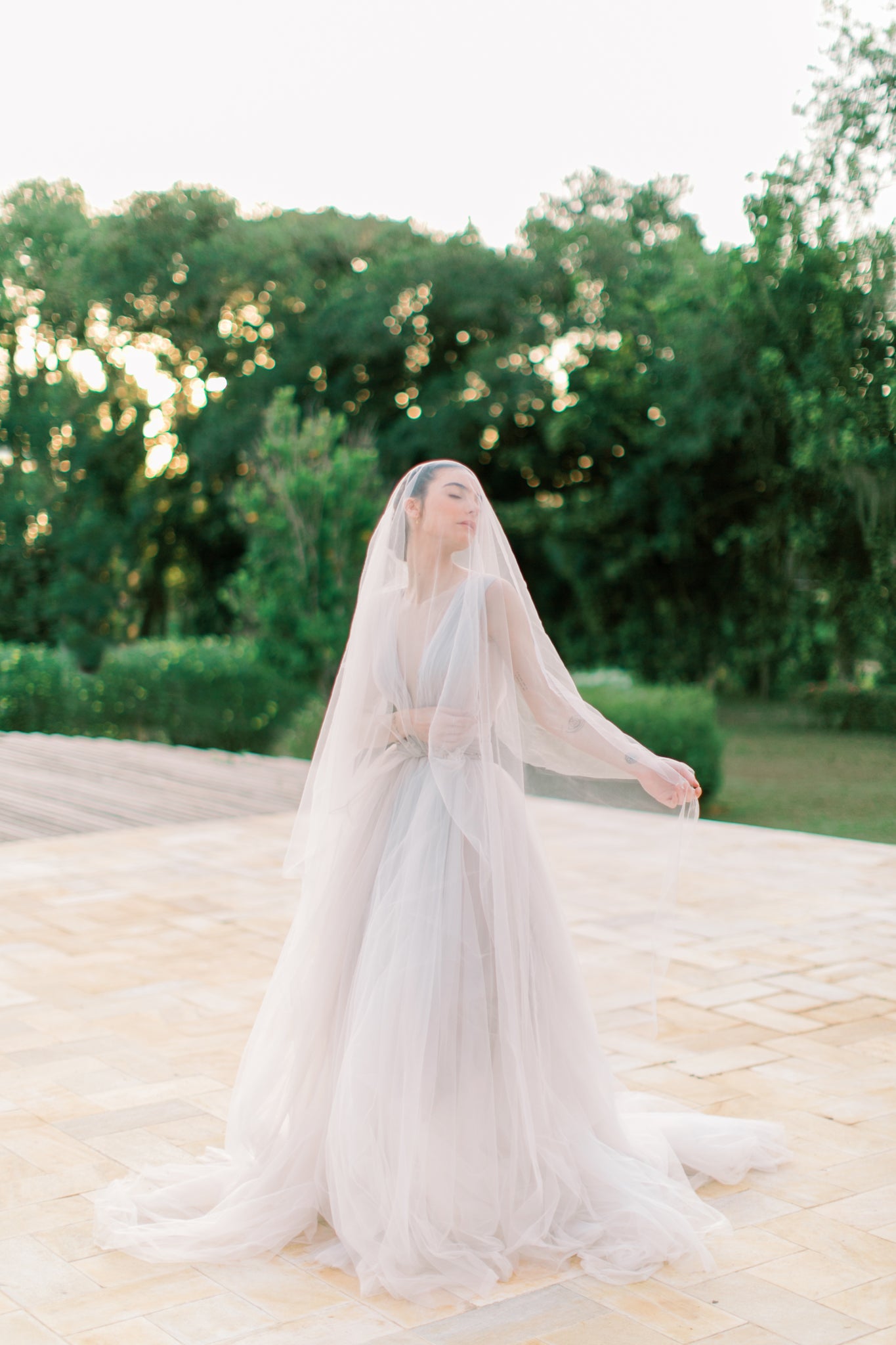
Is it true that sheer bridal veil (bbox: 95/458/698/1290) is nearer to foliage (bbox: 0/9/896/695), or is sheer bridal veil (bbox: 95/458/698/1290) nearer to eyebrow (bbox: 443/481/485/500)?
eyebrow (bbox: 443/481/485/500)

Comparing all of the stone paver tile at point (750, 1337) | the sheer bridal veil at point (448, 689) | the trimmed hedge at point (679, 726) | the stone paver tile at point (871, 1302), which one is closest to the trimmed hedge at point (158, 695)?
the trimmed hedge at point (679, 726)

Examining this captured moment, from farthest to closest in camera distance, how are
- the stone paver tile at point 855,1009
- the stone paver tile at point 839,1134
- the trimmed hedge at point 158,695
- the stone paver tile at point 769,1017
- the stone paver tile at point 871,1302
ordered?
the trimmed hedge at point 158,695 → the stone paver tile at point 855,1009 → the stone paver tile at point 769,1017 → the stone paver tile at point 839,1134 → the stone paver tile at point 871,1302

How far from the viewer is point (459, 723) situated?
9.25ft

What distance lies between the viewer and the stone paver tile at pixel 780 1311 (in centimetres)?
233

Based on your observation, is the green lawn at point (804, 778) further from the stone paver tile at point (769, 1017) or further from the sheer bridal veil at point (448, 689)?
the sheer bridal veil at point (448, 689)

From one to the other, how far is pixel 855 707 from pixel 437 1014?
16.0 metres

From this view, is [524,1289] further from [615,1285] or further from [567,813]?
[567,813]

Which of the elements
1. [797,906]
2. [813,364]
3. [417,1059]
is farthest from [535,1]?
[417,1059]

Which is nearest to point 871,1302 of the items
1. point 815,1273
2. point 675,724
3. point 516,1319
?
point 815,1273

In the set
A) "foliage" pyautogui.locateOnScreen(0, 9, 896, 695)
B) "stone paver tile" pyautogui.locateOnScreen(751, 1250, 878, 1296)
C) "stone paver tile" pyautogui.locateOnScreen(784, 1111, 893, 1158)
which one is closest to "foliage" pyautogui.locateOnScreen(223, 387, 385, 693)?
"foliage" pyautogui.locateOnScreen(0, 9, 896, 695)

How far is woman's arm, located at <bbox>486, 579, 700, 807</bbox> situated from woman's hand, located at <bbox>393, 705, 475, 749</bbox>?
180 mm

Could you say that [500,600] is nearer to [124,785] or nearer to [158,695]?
[124,785]

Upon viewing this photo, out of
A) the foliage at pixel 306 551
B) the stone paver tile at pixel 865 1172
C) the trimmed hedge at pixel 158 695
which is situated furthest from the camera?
the trimmed hedge at pixel 158 695

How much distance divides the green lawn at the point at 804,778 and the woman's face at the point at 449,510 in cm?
870
